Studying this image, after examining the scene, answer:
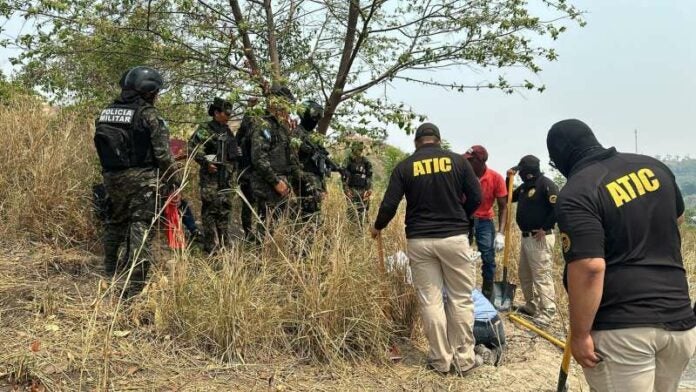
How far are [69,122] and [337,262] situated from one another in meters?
3.96

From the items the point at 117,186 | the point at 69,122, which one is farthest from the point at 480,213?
the point at 69,122

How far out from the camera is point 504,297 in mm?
5543

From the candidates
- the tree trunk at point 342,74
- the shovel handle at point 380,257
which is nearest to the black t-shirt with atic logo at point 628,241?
the shovel handle at point 380,257

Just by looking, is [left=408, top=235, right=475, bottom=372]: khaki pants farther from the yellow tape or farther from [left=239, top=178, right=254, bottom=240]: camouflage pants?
[left=239, top=178, right=254, bottom=240]: camouflage pants

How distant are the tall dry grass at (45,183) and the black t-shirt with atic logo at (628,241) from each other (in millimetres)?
4472

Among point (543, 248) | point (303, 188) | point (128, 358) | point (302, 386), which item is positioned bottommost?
point (302, 386)

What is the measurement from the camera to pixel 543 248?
5402 millimetres

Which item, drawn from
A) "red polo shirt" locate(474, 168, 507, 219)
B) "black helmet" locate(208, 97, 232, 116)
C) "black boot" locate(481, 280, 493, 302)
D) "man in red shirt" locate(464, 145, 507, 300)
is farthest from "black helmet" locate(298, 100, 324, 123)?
"black boot" locate(481, 280, 493, 302)

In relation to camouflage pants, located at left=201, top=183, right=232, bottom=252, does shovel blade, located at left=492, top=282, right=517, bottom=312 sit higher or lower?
lower

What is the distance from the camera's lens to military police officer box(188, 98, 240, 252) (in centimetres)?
540

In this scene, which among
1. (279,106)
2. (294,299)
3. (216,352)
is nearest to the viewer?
(216,352)

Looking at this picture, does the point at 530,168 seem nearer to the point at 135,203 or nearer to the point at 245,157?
the point at 245,157

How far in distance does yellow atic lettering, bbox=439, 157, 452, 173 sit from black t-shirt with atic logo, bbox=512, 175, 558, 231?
180cm

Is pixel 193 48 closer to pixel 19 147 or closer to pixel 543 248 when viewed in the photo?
pixel 19 147
